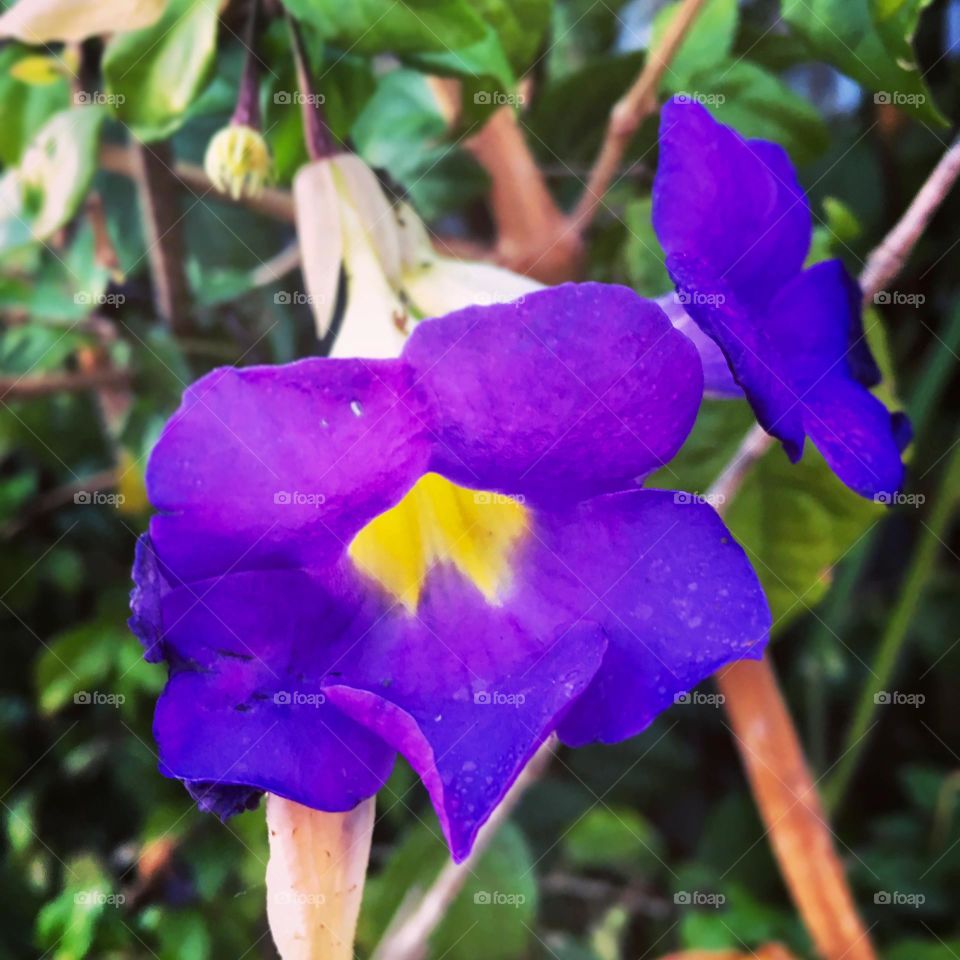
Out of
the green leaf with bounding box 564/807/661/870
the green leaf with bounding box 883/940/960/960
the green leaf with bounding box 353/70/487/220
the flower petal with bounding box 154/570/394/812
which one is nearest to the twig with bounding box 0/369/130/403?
the green leaf with bounding box 353/70/487/220

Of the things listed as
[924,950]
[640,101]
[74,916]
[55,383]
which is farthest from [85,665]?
[924,950]

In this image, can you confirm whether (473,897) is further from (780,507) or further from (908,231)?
(908,231)

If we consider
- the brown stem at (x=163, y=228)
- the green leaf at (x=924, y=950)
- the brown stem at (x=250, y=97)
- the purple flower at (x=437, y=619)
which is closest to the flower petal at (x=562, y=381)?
the purple flower at (x=437, y=619)

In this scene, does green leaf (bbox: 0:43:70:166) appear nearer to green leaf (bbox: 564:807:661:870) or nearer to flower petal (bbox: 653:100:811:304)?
flower petal (bbox: 653:100:811:304)

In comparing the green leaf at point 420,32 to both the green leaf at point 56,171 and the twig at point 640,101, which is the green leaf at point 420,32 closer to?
the twig at point 640,101

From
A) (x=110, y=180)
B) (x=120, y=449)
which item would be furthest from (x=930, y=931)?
(x=110, y=180)

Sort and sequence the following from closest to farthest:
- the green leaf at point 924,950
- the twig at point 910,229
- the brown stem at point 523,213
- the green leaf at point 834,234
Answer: the twig at point 910,229 < the green leaf at point 834,234 < the brown stem at point 523,213 < the green leaf at point 924,950

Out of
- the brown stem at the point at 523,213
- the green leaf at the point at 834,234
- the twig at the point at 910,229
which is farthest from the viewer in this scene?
the brown stem at the point at 523,213
